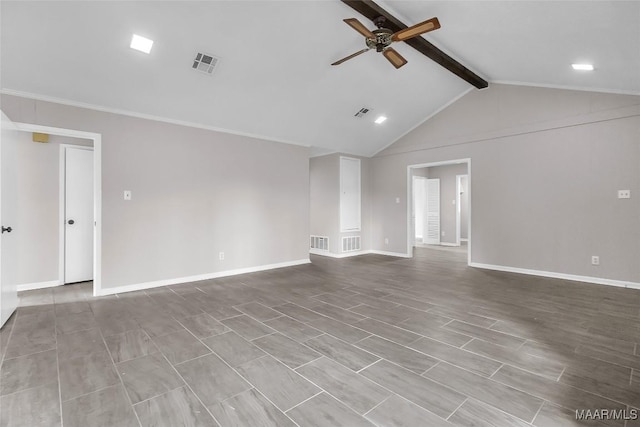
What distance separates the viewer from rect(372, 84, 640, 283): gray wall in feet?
14.5

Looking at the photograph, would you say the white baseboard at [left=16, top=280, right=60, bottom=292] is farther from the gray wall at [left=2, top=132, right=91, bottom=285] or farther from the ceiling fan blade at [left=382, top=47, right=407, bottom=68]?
the ceiling fan blade at [left=382, top=47, right=407, bottom=68]

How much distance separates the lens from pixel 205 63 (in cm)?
377

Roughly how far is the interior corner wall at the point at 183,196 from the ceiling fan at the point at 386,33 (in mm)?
2878

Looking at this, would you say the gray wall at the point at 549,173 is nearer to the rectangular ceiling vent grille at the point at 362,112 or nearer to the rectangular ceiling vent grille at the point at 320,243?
the rectangular ceiling vent grille at the point at 362,112

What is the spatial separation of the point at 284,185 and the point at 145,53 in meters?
3.18

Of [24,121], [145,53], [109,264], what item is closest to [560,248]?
[145,53]

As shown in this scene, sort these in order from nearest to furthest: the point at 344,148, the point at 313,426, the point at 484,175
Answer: the point at 313,426 → the point at 484,175 → the point at 344,148

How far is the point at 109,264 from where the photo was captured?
4113 millimetres

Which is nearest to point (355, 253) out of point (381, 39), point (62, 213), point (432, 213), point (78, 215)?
point (432, 213)

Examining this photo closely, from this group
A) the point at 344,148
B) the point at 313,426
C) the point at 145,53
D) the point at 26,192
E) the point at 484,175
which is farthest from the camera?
the point at 344,148

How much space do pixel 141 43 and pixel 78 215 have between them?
298 cm

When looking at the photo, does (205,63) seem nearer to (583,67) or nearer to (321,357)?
(321,357)

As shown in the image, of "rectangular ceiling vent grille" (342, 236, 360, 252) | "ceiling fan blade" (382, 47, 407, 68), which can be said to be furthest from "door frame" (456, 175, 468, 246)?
"ceiling fan blade" (382, 47, 407, 68)

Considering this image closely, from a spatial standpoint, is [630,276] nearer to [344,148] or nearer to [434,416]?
[434,416]
